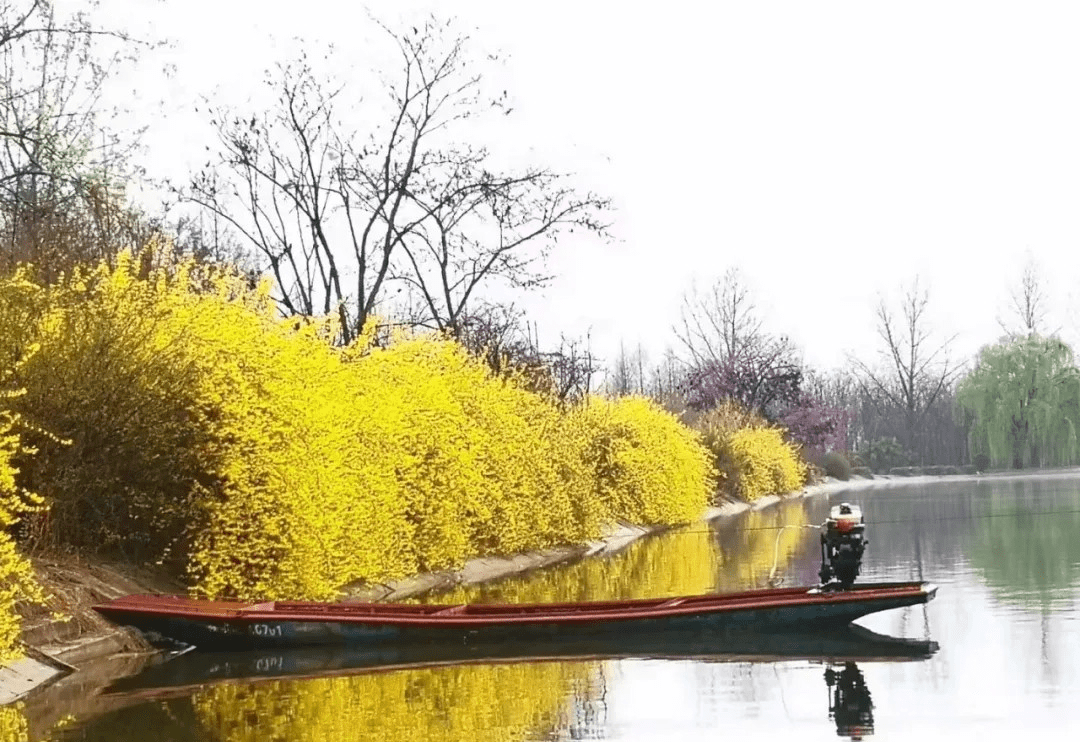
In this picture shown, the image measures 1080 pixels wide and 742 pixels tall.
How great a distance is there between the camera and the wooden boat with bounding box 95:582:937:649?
15.6m

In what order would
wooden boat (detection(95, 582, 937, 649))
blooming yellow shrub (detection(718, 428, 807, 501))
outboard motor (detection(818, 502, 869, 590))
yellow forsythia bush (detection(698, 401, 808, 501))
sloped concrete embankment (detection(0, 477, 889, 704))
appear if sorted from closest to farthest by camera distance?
A: sloped concrete embankment (detection(0, 477, 889, 704))
wooden boat (detection(95, 582, 937, 649))
outboard motor (detection(818, 502, 869, 590))
yellow forsythia bush (detection(698, 401, 808, 501))
blooming yellow shrub (detection(718, 428, 807, 501))

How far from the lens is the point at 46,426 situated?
16266 mm

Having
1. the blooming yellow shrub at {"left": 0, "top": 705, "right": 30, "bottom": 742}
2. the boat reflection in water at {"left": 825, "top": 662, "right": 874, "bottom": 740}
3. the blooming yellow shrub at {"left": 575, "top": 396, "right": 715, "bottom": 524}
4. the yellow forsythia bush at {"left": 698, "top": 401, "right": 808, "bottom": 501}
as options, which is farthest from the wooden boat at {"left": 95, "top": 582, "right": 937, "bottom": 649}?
the yellow forsythia bush at {"left": 698, "top": 401, "right": 808, "bottom": 501}

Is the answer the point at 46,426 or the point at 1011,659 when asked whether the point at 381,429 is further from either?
the point at 1011,659

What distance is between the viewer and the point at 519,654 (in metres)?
15.6

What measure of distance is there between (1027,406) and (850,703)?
64.3 meters

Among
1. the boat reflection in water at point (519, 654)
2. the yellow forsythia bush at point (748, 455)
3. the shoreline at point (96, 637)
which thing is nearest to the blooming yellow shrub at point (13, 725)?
the shoreline at point (96, 637)

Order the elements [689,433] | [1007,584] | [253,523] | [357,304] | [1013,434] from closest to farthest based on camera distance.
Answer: [253,523]
[1007,584]
[357,304]
[689,433]
[1013,434]

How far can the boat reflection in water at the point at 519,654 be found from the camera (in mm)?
14617

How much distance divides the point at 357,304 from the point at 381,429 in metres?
15.1

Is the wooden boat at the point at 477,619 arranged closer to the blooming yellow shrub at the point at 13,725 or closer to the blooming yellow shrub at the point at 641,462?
the blooming yellow shrub at the point at 13,725

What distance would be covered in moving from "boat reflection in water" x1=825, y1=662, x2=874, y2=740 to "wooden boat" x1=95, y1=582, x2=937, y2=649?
1608 mm

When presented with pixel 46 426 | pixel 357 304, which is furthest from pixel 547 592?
pixel 357 304

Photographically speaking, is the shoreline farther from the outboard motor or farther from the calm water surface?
the outboard motor
